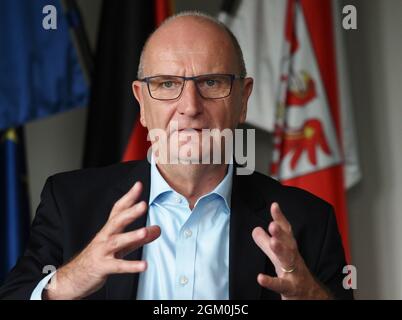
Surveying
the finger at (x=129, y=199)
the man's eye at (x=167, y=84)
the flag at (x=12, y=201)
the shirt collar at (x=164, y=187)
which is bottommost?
the flag at (x=12, y=201)

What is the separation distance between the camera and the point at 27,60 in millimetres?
1818

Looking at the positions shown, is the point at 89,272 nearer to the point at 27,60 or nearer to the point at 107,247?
the point at 107,247

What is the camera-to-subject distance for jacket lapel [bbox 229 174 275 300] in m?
0.90

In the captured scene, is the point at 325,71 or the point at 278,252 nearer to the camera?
the point at 278,252

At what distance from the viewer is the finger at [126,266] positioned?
69 cm

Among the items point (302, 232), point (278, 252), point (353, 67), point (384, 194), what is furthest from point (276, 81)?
point (278, 252)

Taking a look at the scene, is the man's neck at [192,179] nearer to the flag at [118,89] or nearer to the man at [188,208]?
the man at [188,208]

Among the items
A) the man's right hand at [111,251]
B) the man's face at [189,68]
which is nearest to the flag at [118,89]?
the man's face at [189,68]

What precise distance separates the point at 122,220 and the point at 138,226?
20cm

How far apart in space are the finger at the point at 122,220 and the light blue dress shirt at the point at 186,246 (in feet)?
0.62

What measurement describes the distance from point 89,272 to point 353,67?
1.55 meters

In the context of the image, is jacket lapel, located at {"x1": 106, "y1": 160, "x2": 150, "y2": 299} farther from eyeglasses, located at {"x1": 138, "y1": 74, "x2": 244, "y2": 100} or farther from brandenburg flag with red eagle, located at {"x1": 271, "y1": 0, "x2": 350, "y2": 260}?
brandenburg flag with red eagle, located at {"x1": 271, "y1": 0, "x2": 350, "y2": 260}

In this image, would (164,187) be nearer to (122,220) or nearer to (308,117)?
(122,220)

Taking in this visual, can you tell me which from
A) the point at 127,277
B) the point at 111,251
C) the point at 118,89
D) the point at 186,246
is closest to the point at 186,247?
the point at 186,246
